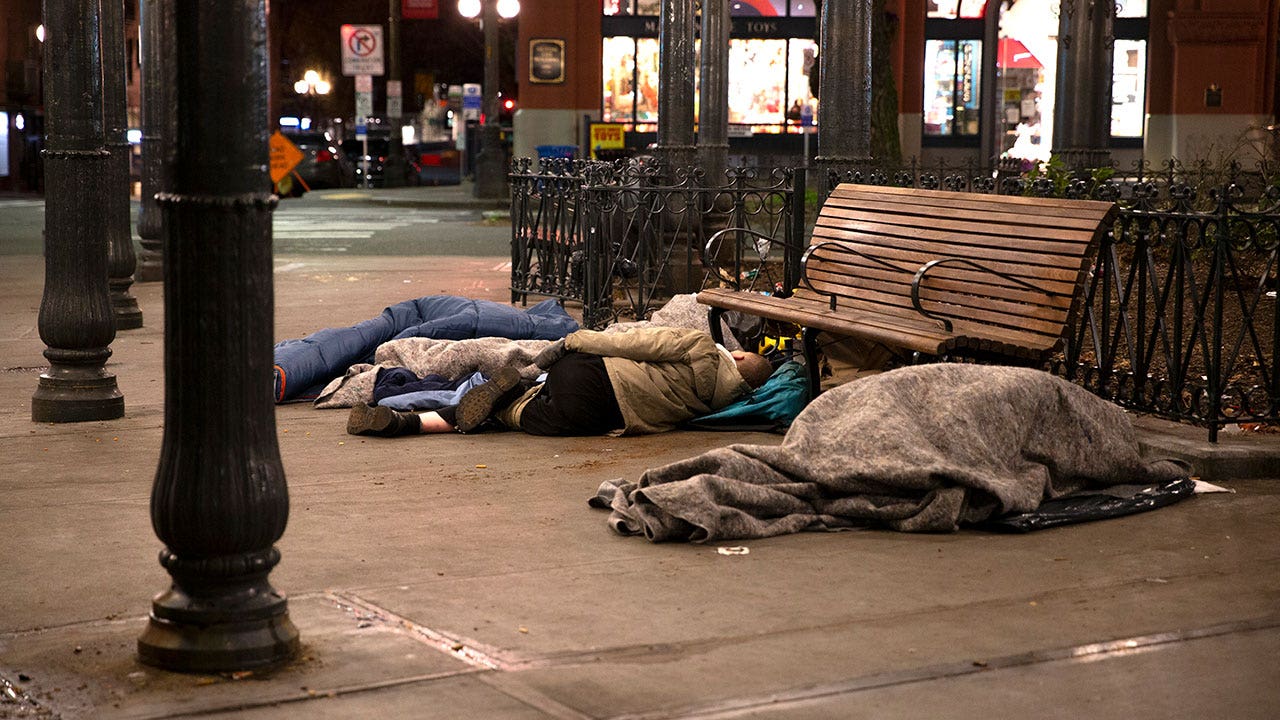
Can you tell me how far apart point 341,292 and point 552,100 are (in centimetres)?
2054

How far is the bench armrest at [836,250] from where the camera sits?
819cm

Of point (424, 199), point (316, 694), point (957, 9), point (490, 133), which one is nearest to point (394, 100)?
point (490, 133)

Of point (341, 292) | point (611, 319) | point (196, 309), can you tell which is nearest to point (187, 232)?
point (196, 309)

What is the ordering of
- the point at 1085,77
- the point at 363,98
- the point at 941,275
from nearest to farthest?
the point at 941,275 < the point at 1085,77 < the point at 363,98

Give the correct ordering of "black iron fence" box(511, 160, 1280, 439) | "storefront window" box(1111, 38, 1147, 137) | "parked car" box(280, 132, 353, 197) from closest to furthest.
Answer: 1. "black iron fence" box(511, 160, 1280, 439)
2. "storefront window" box(1111, 38, 1147, 137)
3. "parked car" box(280, 132, 353, 197)

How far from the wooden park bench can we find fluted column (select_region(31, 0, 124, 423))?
10.8ft

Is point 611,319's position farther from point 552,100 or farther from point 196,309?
point 552,100

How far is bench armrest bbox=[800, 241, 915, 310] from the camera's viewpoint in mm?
8188

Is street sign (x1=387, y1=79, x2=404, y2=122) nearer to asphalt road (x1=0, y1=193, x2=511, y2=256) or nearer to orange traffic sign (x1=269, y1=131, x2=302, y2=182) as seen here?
asphalt road (x1=0, y1=193, x2=511, y2=256)

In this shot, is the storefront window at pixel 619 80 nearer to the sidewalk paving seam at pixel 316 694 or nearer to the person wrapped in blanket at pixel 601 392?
the person wrapped in blanket at pixel 601 392

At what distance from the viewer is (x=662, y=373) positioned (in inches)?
302

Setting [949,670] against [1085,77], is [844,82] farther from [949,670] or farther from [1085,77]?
[949,670]

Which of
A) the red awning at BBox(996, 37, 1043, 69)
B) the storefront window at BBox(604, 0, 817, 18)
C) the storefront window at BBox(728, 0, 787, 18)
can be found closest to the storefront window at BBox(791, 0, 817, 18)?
the storefront window at BBox(604, 0, 817, 18)

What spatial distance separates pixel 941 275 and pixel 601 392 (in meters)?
1.83
